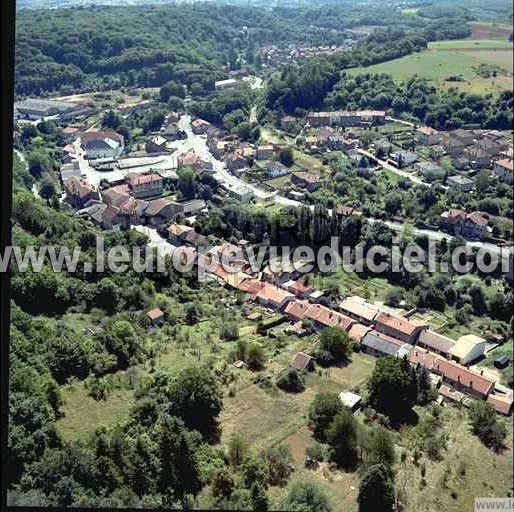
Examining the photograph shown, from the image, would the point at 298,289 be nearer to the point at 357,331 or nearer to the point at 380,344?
the point at 357,331

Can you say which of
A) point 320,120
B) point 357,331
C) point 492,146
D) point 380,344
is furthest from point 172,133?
point 380,344

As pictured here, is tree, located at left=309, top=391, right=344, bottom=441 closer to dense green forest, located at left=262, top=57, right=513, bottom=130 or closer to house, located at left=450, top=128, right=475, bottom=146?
house, located at left=450, top=128, right=475, bottom=146

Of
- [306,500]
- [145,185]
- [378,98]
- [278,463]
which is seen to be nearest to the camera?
[306,500]

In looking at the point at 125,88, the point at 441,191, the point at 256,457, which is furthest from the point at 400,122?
the point at 256,457

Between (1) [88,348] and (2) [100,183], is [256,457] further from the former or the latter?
(2) [100,183]

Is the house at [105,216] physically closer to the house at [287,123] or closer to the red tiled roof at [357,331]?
the red tiled roof at [357,331]

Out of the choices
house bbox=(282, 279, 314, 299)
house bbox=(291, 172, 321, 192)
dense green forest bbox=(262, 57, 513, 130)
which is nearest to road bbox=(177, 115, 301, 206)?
house bbox=(291, 172, 321, 192)

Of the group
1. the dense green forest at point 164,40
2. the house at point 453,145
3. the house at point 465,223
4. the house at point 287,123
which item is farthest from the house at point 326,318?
the dense green forest at point 164,40

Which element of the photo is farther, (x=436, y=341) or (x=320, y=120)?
(x=320, y=120)
